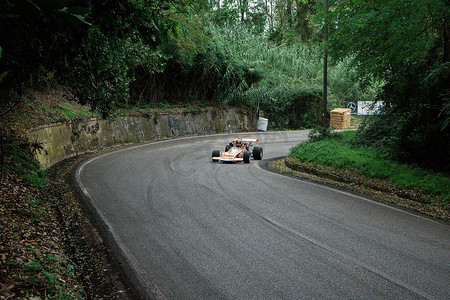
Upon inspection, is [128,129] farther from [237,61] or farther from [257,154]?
[237,61]

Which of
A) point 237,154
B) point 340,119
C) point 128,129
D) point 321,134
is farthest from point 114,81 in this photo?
point 340,119

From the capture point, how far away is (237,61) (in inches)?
1059

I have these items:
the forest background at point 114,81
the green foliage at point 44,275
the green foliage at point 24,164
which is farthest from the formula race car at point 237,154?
the green foliage at point 44,275

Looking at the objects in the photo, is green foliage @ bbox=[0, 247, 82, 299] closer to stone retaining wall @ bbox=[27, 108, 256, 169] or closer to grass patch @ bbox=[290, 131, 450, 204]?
stone retaining wall @ bbox=[27, 108, 256, 169]

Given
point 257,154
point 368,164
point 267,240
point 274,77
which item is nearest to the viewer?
point 267,240

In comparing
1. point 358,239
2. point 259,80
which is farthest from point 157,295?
point 259,80

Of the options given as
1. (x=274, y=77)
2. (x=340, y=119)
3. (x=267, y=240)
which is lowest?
(x=267, y=240)

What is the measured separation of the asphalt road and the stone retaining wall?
3459 mm

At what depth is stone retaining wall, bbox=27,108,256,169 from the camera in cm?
1233

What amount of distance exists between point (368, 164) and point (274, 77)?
71.1 feet

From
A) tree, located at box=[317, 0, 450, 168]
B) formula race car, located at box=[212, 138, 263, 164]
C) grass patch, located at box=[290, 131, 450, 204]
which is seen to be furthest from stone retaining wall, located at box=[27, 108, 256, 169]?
tree, located at box=[317, 0, 450, 168]

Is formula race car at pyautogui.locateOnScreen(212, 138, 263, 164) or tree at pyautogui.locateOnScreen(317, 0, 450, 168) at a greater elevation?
tree at pyautogui.locateOnScreen(317, 0, 450, 168)

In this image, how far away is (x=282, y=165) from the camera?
13.4m

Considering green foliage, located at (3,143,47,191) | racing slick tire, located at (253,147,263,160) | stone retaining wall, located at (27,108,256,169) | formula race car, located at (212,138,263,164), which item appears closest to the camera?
green foliage, located at (3,143,47,191)
